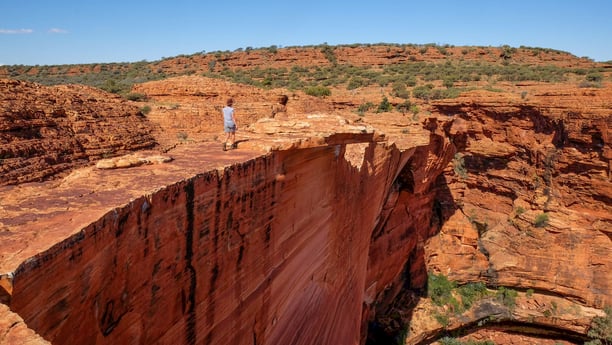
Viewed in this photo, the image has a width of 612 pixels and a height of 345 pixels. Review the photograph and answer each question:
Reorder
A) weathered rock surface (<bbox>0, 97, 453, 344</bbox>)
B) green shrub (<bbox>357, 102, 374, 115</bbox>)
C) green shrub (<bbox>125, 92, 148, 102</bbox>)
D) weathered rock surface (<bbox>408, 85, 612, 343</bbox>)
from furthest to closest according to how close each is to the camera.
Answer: green shrub (<bbox>357, 102, 374, 115</bbox>)
weathered rock surface (<bbox>408, 85, 612, 343</bbox>)
green shrub (<bbox>125, 92, 148, 102</bbox>)
weathered rock surface (<bbox>0, 97, 453, 344</bbox>)

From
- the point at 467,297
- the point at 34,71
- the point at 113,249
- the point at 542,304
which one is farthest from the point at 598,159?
the point at 34,71

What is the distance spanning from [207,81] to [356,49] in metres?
38.2

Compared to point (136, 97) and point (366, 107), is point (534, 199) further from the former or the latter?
point (136, 97)

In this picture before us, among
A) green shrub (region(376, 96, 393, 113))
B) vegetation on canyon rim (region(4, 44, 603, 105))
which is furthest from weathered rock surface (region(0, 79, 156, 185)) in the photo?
vegetation on canyon rim (region(4, 44, 603, 105))

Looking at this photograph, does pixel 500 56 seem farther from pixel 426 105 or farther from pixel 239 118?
pixel 239 118

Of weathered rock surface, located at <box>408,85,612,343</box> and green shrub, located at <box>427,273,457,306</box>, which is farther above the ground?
weathered rock surface, located at <box>408,85,612,343</box>

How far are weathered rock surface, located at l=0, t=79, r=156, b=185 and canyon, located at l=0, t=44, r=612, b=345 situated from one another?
1.8 inches

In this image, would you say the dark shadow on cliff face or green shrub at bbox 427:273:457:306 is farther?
green shrub at bbox 427:273:457:306

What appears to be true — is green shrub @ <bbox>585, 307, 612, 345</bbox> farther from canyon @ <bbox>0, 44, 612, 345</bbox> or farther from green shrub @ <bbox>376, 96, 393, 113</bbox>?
green shrub @ <bbox>376, 96, 393, 113</bbox>

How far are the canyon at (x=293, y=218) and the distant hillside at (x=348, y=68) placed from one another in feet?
45.0

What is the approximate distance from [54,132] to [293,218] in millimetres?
5464

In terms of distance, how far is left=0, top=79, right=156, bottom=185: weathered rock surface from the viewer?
7074 millimetres

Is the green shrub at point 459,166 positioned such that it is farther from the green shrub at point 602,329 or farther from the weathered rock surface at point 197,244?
the weathered rock surface at point 197,244

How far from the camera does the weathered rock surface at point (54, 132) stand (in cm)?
707
